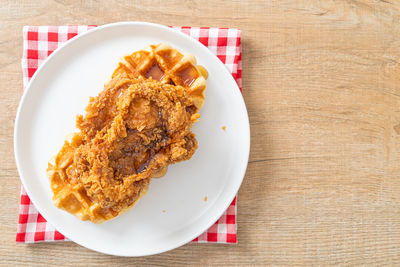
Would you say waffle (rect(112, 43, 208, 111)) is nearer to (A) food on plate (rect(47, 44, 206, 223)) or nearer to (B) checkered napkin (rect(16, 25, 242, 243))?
(A) food on plate (rect(47, 44, 206, 223))

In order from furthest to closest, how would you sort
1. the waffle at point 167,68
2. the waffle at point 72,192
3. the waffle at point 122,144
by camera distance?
the waffle at point 167,68
the waffle at point 72,192
the waffle at point 122,144

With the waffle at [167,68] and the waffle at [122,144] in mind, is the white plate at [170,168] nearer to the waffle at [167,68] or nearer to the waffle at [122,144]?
the waffle at [167,68]

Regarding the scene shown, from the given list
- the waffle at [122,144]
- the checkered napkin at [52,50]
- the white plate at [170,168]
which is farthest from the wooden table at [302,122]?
the waffle at [122,144]

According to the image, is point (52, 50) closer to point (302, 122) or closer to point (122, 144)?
point (122, 144)

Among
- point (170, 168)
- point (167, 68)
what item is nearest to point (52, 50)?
point (167, 68)

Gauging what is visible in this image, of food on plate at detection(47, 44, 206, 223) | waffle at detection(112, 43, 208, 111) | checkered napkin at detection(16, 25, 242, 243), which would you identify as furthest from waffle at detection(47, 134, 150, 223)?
waffle at detection(112, 43, 208, 111)

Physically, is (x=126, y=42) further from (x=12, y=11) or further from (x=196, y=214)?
(x=196, y=214)
